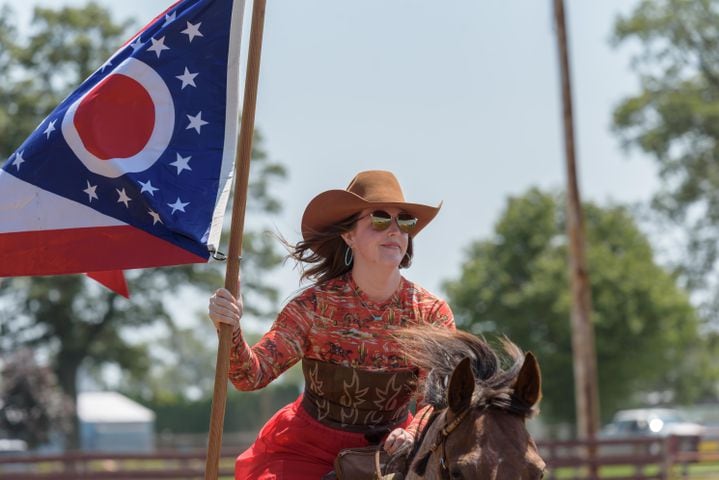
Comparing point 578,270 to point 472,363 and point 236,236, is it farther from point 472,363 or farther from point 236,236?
point 472,363

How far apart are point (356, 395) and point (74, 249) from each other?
4.70 ft

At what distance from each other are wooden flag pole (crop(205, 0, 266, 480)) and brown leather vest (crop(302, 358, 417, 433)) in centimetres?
41

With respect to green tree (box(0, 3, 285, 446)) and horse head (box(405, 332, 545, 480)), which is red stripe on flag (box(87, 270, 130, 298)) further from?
green tree (box(0, 3, 285, 446))

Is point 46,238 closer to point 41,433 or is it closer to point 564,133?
point 564,133

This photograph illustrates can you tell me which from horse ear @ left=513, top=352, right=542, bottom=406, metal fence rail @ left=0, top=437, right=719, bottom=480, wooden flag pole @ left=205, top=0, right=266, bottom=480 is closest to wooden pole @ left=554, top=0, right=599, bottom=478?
metal fence rail @ left=0, top=437, right=719, bottom=480

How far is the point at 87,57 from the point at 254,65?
39.3m

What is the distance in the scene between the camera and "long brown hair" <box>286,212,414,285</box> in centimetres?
580

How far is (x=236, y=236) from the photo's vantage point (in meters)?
5.27

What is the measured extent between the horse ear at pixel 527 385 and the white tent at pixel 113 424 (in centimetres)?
5082

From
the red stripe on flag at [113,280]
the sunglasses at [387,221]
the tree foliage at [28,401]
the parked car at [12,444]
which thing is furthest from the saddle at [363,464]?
the tree foliage at [28,401]

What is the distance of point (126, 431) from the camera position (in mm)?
59156

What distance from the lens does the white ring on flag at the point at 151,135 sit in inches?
223

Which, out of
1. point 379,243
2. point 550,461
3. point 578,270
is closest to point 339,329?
point 379,243

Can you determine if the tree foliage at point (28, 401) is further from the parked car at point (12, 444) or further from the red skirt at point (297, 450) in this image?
the red skirt at point (297, 450)
